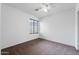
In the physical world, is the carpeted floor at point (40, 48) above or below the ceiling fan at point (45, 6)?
below

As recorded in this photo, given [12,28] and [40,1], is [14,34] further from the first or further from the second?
[40,1]

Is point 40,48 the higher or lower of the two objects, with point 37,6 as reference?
lower

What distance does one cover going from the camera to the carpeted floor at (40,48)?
119 cm

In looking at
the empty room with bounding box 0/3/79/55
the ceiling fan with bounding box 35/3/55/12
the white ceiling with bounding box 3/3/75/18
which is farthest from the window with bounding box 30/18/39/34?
the ceiling fan with bounding box 35/3/55/12

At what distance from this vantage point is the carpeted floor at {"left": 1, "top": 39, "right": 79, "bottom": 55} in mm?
1188

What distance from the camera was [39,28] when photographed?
130cm

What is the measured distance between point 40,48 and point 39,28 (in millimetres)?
402

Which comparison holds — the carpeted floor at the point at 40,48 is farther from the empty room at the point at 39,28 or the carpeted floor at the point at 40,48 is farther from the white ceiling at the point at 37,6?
the white ceiling at the point at 37,6

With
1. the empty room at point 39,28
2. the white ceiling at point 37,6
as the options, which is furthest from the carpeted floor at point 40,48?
the white ceiling at point 37,6

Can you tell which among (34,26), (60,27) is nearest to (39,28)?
(34,26)

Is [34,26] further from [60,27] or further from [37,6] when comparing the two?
[60,27]

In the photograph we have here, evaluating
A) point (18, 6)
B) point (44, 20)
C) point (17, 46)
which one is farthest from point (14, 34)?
point (44, 20)

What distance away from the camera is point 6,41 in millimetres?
1144

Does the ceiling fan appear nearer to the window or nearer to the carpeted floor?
the window
